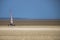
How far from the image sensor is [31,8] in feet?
4.29

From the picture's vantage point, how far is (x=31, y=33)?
1238 mm

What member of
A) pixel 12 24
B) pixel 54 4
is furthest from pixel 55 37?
pixel 12 24

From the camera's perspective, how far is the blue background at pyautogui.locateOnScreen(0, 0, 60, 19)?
130 cm

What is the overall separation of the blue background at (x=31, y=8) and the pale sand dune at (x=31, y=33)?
0.15 m

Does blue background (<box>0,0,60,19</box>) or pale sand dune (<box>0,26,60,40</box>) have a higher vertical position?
blue background (<box>0,0,60,19</box>)

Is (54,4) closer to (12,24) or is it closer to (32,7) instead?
(32,7)

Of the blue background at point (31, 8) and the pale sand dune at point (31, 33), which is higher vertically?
the blue background at point (31, 8)

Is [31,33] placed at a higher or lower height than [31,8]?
lower

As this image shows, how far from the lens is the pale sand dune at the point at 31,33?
1.23 meters

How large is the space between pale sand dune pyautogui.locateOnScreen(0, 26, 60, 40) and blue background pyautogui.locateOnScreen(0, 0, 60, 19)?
0.15 m

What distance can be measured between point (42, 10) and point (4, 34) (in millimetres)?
553

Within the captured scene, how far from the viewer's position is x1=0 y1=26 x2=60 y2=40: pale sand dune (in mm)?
1228

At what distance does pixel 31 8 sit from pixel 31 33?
31 centimetres

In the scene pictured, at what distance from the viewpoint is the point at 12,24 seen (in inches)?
49.8
